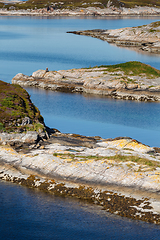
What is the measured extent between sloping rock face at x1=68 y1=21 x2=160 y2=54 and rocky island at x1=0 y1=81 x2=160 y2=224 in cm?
10598

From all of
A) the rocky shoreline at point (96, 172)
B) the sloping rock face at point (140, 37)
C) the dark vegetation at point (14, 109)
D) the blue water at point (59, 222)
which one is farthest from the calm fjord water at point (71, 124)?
the sloping rock face at point (140, 37)

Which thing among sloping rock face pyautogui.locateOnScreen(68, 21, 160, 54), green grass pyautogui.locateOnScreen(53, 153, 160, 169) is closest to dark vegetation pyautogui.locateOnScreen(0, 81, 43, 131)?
green grass pyautogui.locateOnScreen(53, 153, 160, 169)

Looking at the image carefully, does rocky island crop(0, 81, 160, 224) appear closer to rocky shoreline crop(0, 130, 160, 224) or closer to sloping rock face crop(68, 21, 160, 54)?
rocky shoreline crop(0, 130, 160, 224)

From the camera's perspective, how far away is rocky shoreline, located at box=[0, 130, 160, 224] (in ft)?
105

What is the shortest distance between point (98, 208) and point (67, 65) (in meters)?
82.8

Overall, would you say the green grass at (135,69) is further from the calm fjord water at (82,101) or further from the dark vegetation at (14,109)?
the dark vegetation at (14,109)

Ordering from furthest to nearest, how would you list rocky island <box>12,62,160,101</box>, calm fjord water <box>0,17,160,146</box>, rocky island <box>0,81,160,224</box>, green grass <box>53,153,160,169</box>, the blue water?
1. rocky island <box>12,62,160,101</box>
2. calm fjord water <box>0,17,160,146</box>
3. green grass <box>53,153,160,169</box>
4. rocky island <box>0,81,160,224</box>
5. the blue water

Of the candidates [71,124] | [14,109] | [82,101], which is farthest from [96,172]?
[82,101]

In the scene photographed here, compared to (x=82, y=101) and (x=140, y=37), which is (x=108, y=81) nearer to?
(x=82, y=101)

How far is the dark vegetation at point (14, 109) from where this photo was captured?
44.8 metres

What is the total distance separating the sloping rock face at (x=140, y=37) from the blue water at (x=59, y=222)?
11713cm

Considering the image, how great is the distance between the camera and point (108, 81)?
8256 centimetres

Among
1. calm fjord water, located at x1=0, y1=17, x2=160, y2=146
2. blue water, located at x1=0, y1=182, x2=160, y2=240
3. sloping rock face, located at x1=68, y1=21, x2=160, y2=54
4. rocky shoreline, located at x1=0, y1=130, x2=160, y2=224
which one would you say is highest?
sloping rock face, located at x1=68, y1=21, x2=160, y2=54

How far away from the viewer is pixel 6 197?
109 feet
